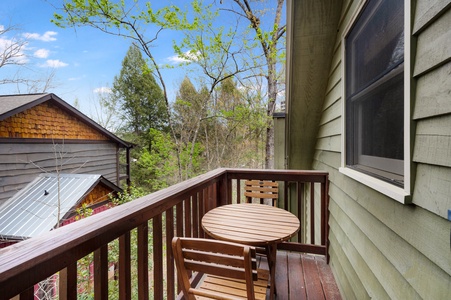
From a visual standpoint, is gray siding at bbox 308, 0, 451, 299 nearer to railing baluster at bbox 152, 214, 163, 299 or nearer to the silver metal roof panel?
railing baluster at bbox 152, 214, 163, 299

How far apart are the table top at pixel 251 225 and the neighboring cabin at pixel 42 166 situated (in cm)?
430

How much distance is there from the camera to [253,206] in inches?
90.9

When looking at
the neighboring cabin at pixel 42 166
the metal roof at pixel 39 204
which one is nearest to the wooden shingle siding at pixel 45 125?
the neighboring cabin at pixel 42 166

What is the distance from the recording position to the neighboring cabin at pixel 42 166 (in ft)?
16.4

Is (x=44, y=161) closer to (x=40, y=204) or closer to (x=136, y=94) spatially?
(x=40, y=204)

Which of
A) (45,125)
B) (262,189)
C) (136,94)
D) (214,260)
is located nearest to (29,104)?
(45,125)

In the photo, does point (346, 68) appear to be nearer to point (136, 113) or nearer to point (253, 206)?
point (253, 206)

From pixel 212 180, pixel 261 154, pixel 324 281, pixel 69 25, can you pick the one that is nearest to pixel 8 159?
pixel 69 25

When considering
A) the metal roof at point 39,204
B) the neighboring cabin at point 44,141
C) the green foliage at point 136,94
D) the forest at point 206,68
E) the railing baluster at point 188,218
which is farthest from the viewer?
the green foliage at point 136,94

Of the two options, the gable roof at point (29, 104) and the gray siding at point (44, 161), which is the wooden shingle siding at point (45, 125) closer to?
the gable roof at point (29, 104)

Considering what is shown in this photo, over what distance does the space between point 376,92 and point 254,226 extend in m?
1.30

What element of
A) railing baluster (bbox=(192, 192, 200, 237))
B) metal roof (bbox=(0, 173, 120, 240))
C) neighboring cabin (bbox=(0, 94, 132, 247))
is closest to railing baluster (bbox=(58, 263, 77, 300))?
railing baluster (bbox=(192, 192, 200, 237))

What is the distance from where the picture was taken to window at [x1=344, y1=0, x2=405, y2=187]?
4.03 ft

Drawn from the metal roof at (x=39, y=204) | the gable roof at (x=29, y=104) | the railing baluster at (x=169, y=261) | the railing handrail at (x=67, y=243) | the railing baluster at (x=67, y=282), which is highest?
the gable roof at (x=29, y=104)
